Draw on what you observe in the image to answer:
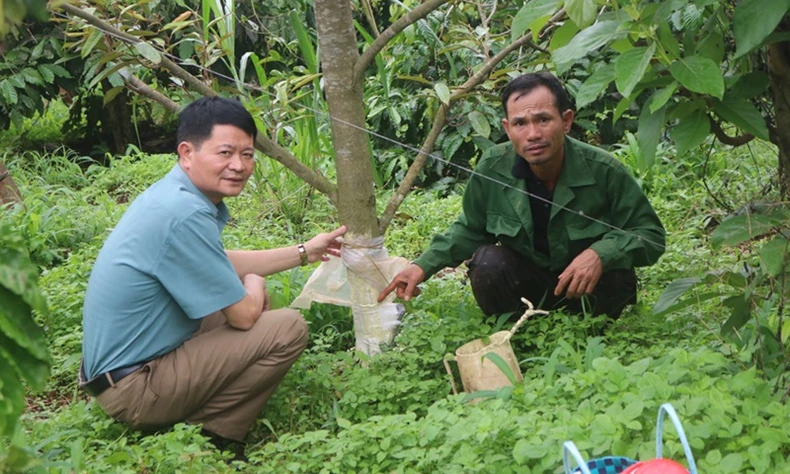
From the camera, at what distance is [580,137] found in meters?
6.83

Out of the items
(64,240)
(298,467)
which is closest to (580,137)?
(64,240)

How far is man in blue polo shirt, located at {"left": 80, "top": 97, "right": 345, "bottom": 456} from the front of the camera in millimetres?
3221

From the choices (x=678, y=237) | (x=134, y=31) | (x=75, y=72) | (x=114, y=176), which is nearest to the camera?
(x=134, y=31)

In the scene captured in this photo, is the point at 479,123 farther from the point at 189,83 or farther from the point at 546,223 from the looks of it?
the point at 189,83

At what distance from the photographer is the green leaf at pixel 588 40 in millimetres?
2400

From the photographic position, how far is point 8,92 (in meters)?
7.48

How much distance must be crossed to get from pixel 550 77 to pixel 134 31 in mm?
1562

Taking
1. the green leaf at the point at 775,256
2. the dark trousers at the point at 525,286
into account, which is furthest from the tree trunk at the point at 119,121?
the green leaf at the point at 775,256

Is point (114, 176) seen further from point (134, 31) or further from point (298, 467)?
point (298, 467)

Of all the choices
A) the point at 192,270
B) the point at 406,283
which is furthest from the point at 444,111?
the point at 192,270

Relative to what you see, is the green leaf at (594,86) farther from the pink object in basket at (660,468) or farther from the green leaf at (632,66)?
the pink object in basket at (660,468)

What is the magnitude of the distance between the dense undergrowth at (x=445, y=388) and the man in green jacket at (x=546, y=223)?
17 cm

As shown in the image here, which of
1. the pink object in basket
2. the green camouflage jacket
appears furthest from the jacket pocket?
the pink object in basket

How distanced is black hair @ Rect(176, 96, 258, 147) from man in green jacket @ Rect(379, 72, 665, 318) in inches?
33.7
